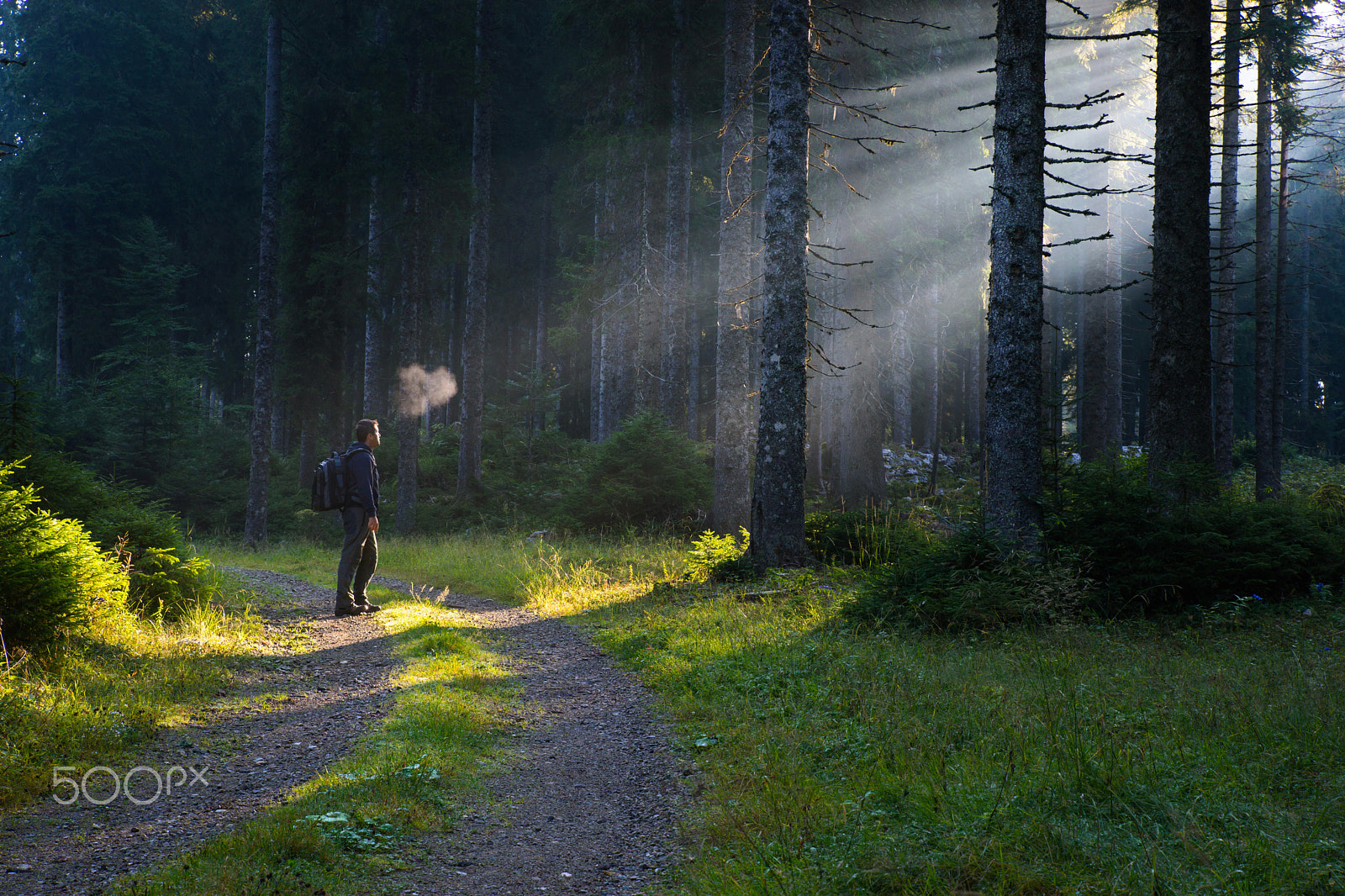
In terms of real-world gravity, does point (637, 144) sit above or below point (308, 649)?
above

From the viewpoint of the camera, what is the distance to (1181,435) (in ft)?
30.0

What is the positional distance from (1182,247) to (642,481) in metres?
9.99

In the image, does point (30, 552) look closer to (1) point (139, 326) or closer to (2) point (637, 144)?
(2) point (637, 144)

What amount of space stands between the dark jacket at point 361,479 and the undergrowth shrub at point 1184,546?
788 cm

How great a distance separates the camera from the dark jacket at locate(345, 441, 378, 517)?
374 inches

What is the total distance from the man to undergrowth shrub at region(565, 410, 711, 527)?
650 cm

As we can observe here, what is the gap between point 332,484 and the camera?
9484 mm

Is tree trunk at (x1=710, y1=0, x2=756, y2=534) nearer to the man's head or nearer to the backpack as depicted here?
the man's head

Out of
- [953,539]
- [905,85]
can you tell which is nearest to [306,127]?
[905,85]

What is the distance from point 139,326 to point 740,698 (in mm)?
31720

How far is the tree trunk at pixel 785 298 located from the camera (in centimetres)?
990

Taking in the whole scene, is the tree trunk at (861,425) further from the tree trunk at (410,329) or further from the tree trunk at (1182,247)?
the tree trunk at (410,329)

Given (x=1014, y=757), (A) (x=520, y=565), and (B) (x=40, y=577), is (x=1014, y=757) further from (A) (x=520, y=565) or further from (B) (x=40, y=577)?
(A) (x=520, y=565)

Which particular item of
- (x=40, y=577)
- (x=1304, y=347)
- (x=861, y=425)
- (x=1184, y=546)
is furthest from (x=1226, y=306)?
(x=1304, y=347)
